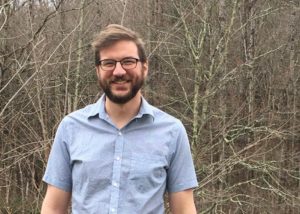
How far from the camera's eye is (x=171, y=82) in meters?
10.8

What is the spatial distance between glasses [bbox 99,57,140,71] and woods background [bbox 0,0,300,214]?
3465 millimetres

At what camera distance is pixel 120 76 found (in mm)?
1820

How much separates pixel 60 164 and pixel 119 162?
9.7 inches

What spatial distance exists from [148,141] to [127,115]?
5.4 inches

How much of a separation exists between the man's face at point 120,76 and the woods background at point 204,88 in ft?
11.4

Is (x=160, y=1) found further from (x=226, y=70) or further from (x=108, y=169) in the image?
(x=108, y=169)

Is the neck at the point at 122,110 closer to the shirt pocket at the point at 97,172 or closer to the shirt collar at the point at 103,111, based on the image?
the shirt collar at the point at 103,111

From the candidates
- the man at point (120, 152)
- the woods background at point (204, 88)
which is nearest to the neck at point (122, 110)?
the man at point (120, 152)

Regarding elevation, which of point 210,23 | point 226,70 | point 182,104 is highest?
point 210,23

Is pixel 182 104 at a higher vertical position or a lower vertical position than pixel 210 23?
lower

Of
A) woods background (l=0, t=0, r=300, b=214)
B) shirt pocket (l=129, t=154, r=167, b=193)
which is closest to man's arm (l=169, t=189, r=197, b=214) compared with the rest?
shirt pocket (l=129, t=154, r=167, b=193)

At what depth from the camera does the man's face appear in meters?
1.83

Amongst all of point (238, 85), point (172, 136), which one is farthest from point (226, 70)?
point (172, 136)

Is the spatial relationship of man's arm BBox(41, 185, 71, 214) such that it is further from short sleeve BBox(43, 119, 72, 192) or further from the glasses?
the glasses
